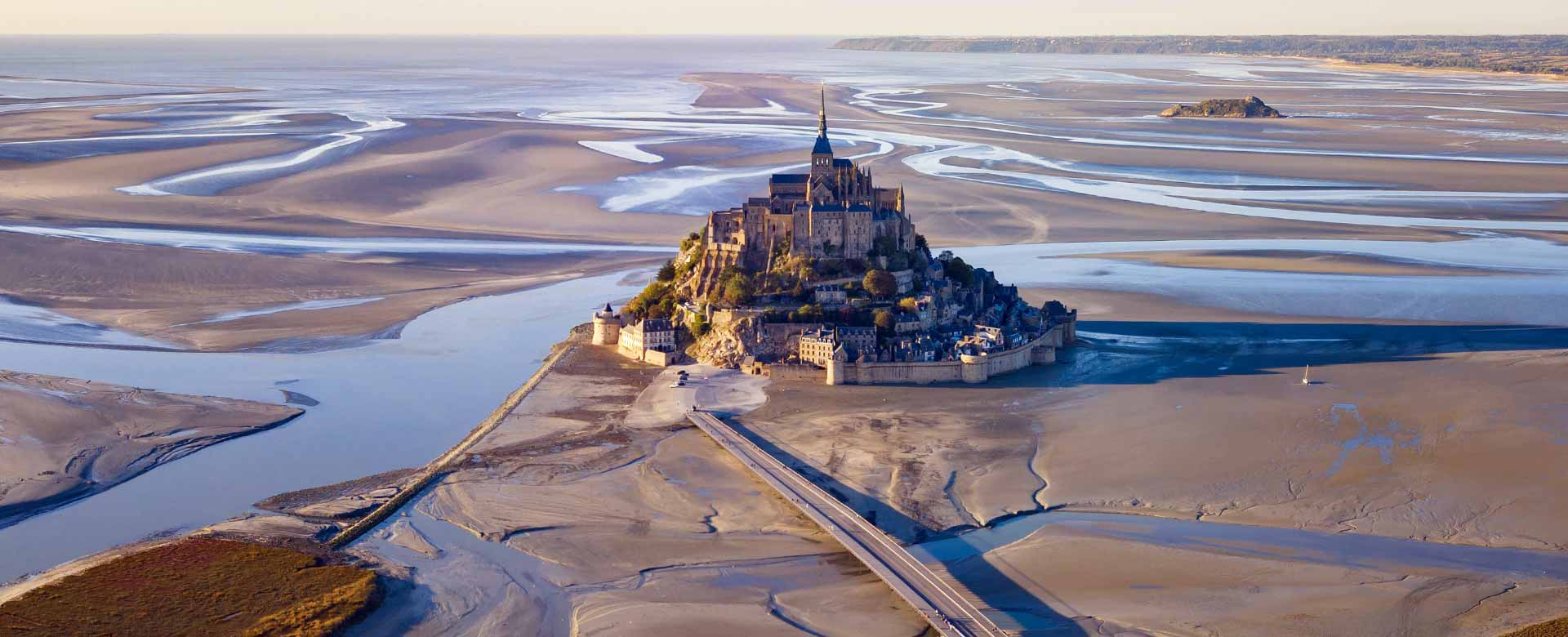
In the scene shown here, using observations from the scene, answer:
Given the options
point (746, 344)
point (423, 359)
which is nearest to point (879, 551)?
point (746, 344)

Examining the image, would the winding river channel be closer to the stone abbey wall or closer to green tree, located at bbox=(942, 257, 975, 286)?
green tree, located at bbox=(942, 257, 975, 286)

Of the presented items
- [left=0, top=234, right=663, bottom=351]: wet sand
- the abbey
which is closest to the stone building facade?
the abbey

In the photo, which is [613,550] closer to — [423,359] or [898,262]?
[423,359]

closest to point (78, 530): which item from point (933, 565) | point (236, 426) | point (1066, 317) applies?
point (236, 426)

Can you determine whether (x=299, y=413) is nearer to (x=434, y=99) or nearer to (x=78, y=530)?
(x=78, y=530)

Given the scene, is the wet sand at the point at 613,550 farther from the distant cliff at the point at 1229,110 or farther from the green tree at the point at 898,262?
the distant cliff at the point at 1229,110

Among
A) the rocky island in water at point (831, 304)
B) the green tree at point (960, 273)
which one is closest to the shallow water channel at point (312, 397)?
the rocky island in water at point (831, 304)
